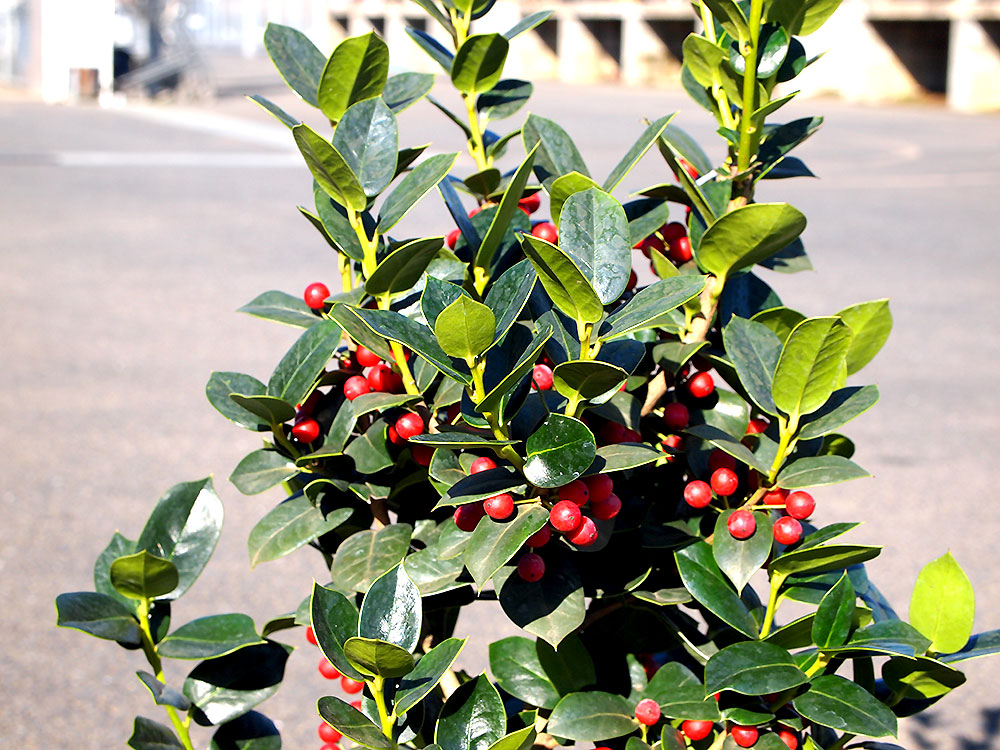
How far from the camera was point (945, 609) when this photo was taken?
3.33 feet

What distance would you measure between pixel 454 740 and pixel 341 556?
0.71 ft

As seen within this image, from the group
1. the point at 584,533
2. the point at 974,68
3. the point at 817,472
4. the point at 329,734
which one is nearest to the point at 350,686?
the point at 329,734

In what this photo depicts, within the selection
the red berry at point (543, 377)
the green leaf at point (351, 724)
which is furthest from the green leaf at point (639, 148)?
the green leaf at point (351, 724)

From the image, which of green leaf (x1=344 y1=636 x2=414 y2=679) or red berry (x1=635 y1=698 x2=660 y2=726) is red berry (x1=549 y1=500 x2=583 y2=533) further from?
red berry (x1=635 y1=698 x2=660 y2=726)

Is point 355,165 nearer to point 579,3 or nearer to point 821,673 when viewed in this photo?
point 821,673

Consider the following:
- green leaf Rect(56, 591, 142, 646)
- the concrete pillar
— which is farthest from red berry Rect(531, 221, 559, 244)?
the concrete pillar

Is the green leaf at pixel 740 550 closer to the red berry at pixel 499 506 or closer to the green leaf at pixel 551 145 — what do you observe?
the red berry at pixel 499 506

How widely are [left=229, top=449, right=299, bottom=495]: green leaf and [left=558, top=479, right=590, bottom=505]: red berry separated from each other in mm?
320

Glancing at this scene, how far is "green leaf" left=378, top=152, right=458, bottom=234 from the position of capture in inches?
39.0

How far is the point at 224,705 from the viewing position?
1.13 meters

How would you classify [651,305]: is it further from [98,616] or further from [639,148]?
[98,616]

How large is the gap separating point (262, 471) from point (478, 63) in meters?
0.46

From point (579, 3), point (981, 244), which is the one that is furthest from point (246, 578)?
point (579, 3)

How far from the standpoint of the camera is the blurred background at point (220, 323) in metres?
3.62
